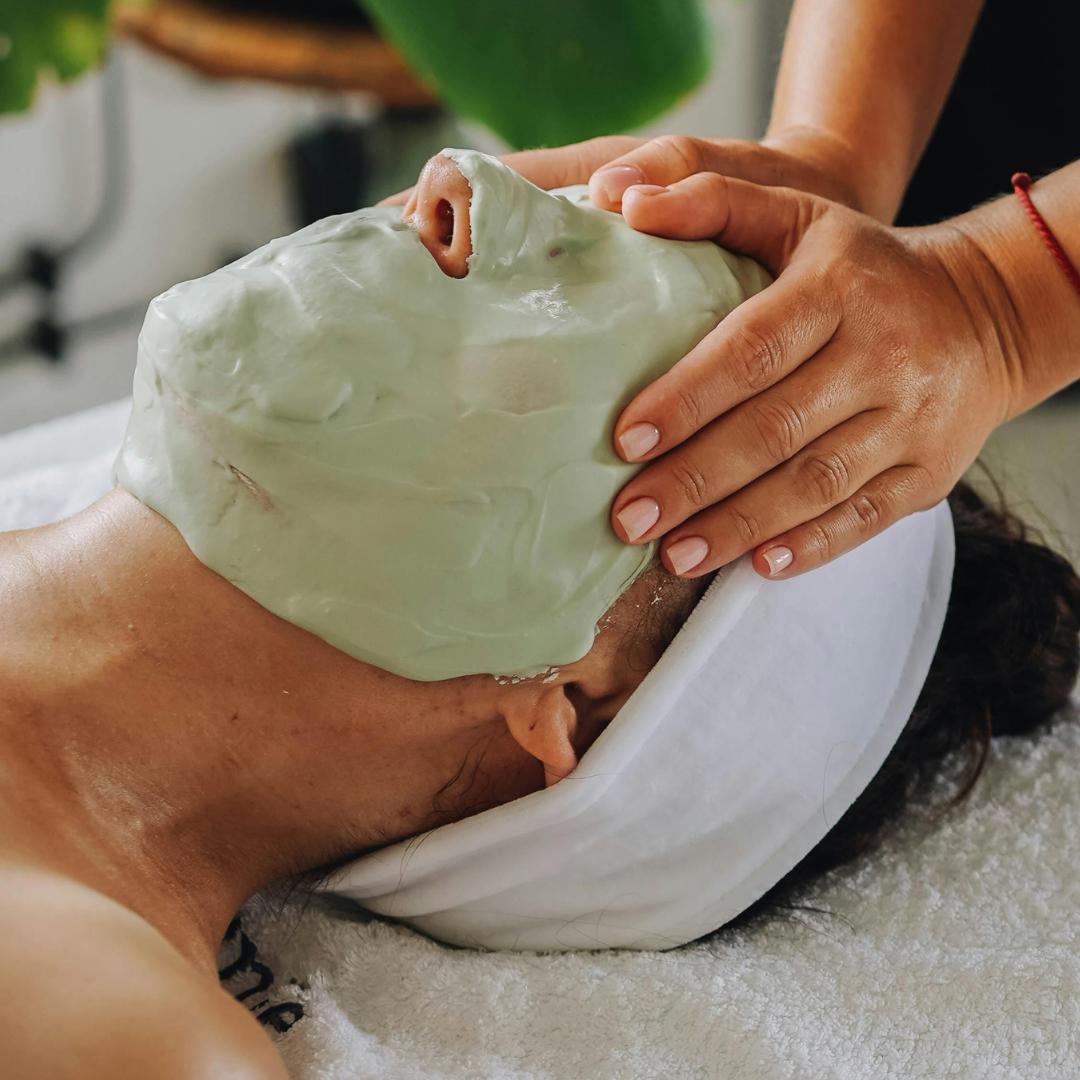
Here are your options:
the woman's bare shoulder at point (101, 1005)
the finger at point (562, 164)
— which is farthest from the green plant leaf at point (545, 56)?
the woman's bare shoulder at point (101, 1005)

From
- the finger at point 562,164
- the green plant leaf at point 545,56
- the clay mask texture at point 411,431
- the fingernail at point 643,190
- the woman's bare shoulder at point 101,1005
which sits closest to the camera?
the woman's bare shoulder at point 101,1005

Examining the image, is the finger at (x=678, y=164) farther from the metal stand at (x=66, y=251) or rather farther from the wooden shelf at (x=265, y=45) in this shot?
the metal stand at (x=66, y=251)

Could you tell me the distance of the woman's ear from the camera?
948 mm

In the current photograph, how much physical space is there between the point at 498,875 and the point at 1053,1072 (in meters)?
0.43

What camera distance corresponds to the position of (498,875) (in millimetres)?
1029

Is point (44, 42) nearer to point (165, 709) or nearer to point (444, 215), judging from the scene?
point (444, 215)

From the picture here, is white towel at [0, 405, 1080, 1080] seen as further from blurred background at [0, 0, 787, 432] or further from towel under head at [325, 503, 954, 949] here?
blurred background at [0, 0, 787, 432]

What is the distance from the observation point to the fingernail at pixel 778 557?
0.95m

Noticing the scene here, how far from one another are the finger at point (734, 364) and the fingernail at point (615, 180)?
0.15 m

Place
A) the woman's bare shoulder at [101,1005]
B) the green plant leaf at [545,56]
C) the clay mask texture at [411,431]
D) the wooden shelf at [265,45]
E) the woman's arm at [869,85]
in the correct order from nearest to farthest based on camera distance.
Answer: the woman's bare shoulder at [101,1005], the clay mask texture at [411,431], the woman's arm at [869,85], the green plant leaf at [545,56], the wooden shelf at [265,45]

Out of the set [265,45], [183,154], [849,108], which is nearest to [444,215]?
[849,108]

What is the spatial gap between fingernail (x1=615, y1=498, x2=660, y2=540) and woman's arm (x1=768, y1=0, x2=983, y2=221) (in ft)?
1.79

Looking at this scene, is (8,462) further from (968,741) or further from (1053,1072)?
(1053,1072)

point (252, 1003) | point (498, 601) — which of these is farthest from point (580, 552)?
point (252, 1003)
